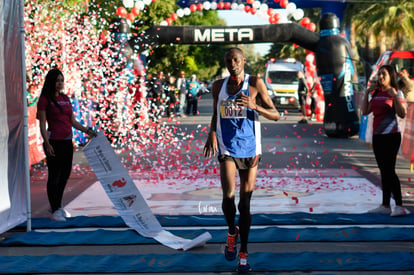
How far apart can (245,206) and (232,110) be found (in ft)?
2.82

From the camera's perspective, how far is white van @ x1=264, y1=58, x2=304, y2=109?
120ft

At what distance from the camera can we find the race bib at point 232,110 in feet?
19.5

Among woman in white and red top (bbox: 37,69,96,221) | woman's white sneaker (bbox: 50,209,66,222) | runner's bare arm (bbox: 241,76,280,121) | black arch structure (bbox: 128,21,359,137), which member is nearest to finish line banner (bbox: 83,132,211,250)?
woman in white and red top (bbox: 37,69,96,221)

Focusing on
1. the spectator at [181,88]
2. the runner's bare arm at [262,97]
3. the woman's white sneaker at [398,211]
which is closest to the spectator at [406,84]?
the woman's white sneaker at [398,211]

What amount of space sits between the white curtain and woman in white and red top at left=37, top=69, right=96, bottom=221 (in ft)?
1.36

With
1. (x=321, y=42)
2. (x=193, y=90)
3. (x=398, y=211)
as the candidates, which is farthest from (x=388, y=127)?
(x=193, y=90)

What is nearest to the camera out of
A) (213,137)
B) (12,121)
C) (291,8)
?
(213,137)

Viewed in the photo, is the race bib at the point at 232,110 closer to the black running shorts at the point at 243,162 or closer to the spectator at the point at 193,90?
the black running shorts at the point at 243,162

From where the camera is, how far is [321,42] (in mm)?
18734

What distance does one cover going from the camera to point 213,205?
9320mm

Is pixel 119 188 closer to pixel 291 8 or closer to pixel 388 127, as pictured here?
pixel 388 127

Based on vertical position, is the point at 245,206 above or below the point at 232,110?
below

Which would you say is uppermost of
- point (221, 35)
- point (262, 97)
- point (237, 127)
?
point (221, 35)

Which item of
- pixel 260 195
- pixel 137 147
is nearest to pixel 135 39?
pixel 137 147
